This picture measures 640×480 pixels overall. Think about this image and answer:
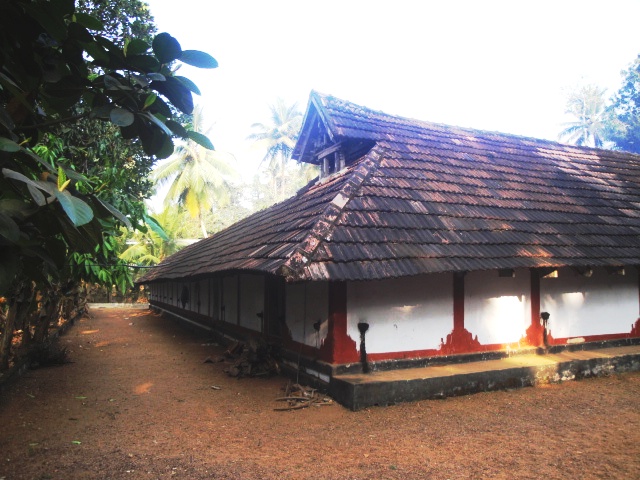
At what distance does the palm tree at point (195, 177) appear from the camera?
1091 inches

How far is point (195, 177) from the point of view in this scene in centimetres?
2745

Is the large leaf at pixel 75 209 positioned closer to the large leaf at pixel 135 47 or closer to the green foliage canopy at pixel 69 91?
the green foliage canopy at pixel 69 91

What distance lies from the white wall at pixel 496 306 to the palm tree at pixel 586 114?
32297 millimetres

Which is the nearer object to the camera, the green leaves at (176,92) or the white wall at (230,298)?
the green leaves at (176,92)

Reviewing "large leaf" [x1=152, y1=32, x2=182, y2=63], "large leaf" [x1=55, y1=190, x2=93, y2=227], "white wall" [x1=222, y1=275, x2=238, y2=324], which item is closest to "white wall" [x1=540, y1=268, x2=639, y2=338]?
"white wall" [x1=222, y1=275, x2=238, y2=324]

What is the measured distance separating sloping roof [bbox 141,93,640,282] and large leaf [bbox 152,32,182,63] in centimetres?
406

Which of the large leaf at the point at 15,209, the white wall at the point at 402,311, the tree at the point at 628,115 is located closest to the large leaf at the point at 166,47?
the large leaf at the point at 15,209

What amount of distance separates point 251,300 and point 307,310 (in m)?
3.10

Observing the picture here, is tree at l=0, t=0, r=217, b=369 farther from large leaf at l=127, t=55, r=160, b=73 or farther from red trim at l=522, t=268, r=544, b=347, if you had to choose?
red trim at l=522, t=268, r=544, b=347

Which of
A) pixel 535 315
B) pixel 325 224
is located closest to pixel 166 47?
pixel 325 224

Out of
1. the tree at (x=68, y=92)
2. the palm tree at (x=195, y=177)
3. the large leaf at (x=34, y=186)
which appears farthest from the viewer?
the palm tree at (x=195, y=177)

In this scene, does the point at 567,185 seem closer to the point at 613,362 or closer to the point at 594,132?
the point at 613,362

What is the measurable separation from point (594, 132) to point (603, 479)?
37.3m

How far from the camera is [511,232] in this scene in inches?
319
